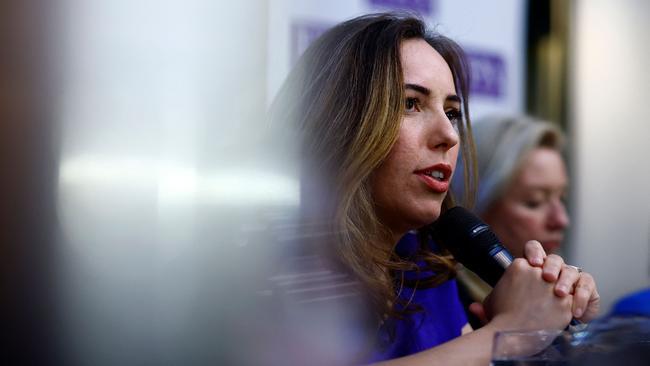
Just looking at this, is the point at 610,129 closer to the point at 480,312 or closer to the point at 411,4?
the point at 411,4

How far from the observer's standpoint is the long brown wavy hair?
1.14 m

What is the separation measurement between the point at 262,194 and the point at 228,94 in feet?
0.47

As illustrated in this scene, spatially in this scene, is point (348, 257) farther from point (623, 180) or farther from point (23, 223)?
point (623, 180)

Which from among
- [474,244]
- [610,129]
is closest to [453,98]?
[474,244]

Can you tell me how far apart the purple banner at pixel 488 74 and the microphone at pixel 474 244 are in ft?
3.38

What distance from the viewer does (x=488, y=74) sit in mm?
2229

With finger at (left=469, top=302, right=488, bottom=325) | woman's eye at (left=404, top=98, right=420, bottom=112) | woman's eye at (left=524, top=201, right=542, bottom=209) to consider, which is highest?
woman's eye at (left=404, top=98, right=420, bottom=112)

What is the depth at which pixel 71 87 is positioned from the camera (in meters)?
0.90

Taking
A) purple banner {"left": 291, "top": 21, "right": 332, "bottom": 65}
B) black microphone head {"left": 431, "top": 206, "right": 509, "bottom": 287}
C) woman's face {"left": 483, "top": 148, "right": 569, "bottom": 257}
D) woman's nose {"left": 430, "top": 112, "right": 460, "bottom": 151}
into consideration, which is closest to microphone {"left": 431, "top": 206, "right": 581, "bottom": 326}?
black microphone head {"left": 431, "top": 206, "right": 509, "bottom": 287}

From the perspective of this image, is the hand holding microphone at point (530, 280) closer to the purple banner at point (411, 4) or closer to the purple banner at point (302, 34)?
the purple banner at point (302, 34)

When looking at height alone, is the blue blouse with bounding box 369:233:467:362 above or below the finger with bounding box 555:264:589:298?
below

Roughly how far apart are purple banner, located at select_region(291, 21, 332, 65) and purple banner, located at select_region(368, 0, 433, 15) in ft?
1.11

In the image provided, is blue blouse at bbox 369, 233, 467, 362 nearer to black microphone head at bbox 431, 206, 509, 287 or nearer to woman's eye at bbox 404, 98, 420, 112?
black microphone head at bbox 431, 206, 509, 287

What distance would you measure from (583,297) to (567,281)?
0.03 meters
